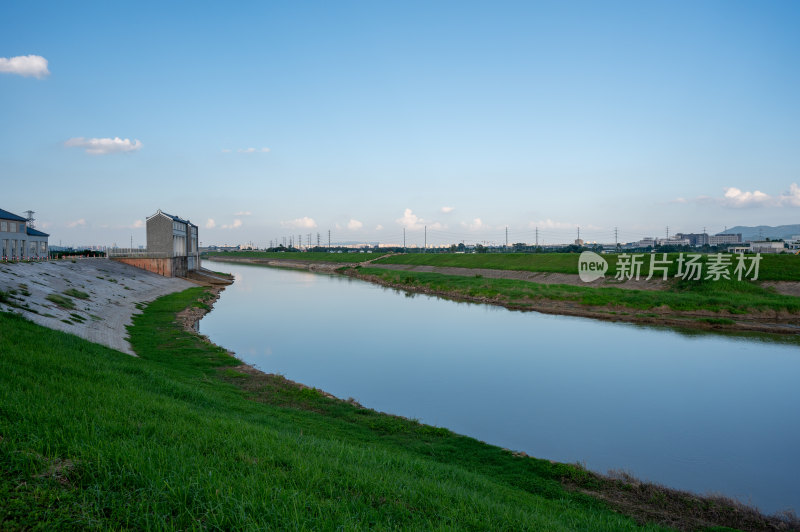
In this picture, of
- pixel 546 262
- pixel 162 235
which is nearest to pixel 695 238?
pixel 546 262

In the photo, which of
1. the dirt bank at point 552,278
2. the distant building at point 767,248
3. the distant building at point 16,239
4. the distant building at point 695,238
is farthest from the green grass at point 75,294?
the distant building at point 695,238

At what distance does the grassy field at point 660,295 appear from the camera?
2917 cm

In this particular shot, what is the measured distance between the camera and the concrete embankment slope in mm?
16203

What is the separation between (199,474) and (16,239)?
51773mm

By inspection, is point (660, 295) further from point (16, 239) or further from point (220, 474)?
point (16, 239)

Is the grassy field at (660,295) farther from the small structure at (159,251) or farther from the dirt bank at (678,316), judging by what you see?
the small structure at (159,251)

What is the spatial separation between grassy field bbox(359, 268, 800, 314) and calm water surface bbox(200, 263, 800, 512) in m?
5.79

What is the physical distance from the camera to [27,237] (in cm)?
4450

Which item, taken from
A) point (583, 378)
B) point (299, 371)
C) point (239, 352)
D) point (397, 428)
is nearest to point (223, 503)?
point (397, 428)

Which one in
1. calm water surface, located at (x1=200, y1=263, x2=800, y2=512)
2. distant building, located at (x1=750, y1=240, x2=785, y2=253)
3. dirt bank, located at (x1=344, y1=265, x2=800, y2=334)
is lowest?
calm water surface, located at (x1=200, y1=263, x2=800, y2=512)

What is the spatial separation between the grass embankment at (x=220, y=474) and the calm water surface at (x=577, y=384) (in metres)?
2.72

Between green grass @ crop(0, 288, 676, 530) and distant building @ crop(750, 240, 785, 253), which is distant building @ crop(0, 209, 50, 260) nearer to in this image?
green grass @ crop(0, 288, 676, 530)

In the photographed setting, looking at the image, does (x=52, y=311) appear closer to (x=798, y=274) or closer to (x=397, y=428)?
(x=397, y=428)

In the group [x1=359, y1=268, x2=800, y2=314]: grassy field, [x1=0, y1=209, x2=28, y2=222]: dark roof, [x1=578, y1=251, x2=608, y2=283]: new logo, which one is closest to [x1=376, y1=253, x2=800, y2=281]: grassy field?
[x1=578, y1=251, x2=608, y2=283]: new logo
